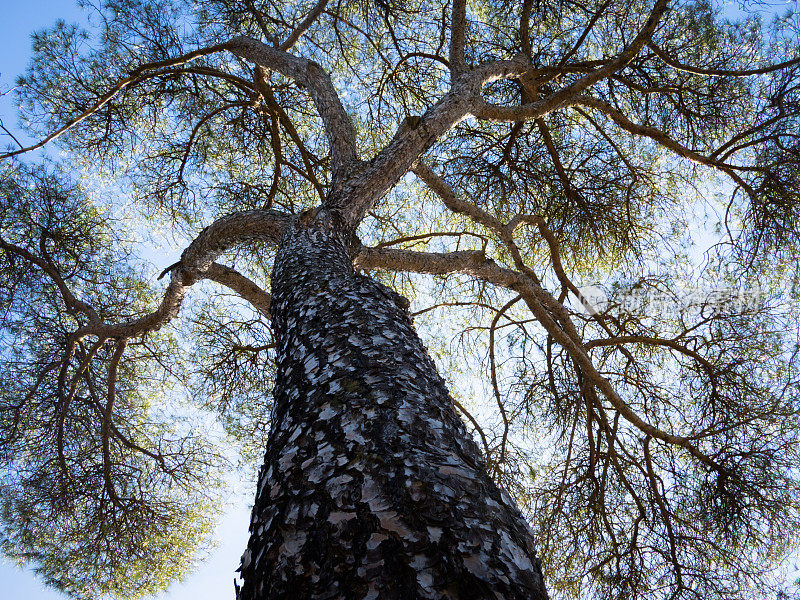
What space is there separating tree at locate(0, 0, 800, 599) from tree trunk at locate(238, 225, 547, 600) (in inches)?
27.0

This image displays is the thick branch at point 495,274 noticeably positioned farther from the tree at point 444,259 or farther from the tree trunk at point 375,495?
the tree trunk at point 375,495

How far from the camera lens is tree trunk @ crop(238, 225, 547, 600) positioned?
615 millimetres

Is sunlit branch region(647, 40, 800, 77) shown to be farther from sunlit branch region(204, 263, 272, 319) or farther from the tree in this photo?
sunlit branch region(204, 263, 272, 319)

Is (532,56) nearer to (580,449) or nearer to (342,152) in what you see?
(342,152)

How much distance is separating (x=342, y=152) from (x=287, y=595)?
256 centimetres

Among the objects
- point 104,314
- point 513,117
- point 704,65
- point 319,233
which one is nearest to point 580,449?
point 513,117

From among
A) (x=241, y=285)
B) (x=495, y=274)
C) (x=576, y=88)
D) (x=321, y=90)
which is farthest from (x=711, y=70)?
(x=241, y=285)

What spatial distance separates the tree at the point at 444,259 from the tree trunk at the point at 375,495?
2.25 ft

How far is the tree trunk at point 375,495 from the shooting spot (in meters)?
0.62

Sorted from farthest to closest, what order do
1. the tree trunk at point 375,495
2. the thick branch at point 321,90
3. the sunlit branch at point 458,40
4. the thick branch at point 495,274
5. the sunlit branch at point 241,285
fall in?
the sunlit branch at point 458,40 < the sunlit branch at point 241,285 < the thick branch at point 495,274 < the thick branch at point 321,90 < the tree trunk at point 375,495

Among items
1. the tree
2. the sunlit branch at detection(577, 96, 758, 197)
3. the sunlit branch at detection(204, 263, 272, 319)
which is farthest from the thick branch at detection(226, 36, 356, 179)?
the sunlit branch at detection(577, 96, 758, 197)

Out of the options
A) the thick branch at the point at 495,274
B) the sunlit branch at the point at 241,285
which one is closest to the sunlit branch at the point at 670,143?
the thick branch at the point at 495,274

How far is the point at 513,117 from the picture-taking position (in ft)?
10.9

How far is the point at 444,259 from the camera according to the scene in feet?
10.3
